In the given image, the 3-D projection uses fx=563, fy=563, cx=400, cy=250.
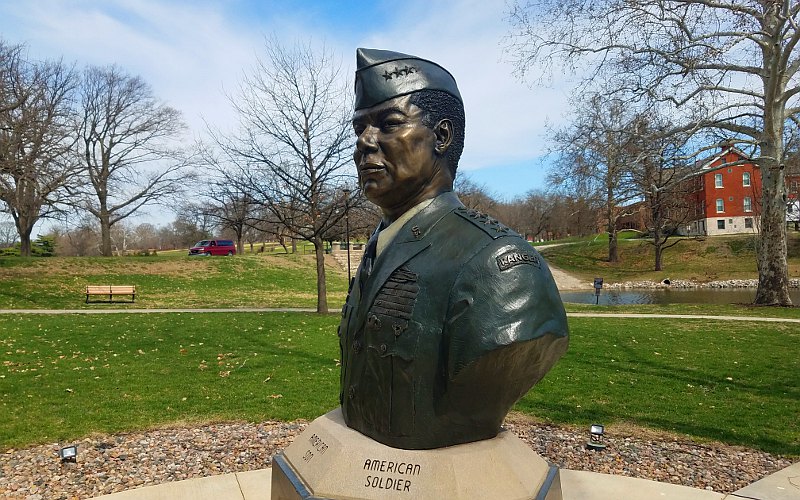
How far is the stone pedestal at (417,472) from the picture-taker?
2688mm

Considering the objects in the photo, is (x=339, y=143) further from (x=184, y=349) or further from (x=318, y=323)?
(x=184, y=349)

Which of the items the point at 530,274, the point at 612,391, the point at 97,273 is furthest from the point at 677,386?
the point at 97,273

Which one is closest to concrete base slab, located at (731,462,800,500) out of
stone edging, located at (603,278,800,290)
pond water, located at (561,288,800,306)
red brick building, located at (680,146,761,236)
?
pond water, located at (561,288,800,306)

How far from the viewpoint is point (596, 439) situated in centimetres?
635

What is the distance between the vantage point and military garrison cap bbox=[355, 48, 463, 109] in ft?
10.1

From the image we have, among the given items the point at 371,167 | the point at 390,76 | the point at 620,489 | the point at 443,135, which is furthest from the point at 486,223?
the point at 620,489

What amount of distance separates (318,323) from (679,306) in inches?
498

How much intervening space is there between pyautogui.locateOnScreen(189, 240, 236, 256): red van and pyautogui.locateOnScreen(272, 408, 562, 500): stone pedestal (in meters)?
43.1

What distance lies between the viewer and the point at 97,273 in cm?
2786

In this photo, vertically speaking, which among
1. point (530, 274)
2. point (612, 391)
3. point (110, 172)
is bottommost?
point (612, 391)

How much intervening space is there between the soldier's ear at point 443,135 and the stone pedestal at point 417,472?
1.61 m

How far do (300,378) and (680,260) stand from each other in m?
36.3

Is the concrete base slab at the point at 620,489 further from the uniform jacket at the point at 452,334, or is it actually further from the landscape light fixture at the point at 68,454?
the landscape light fixture at the point at 68,454

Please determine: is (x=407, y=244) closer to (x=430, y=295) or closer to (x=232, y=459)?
(x=430, y=295)
